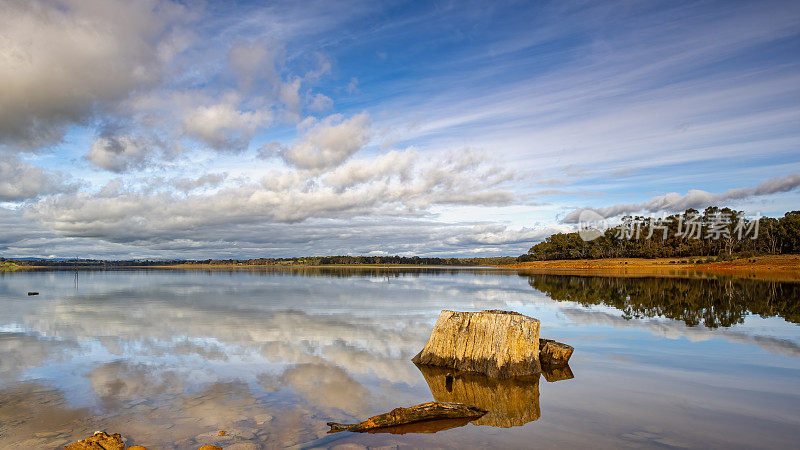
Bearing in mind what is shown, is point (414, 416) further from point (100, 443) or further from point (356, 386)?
point (100, 443)

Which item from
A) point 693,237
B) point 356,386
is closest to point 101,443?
point 356,386

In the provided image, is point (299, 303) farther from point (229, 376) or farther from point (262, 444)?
point (262, 444)

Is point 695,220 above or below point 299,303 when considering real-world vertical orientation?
above

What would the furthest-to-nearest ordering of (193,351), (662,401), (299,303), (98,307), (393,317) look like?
(299,303) → (98,307) → (393,317) → (193,351) → (662,401)

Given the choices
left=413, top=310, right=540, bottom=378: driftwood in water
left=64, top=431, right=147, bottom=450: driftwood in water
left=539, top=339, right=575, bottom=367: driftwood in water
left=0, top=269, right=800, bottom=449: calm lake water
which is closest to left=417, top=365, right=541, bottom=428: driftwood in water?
left=0, top=269, right=800, bottom=449: calm lake water

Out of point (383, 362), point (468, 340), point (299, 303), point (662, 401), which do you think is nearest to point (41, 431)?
point (383, 362)

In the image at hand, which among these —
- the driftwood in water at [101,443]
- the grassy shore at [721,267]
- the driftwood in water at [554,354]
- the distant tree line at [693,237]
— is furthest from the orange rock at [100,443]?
the distant tree line at [693,237]

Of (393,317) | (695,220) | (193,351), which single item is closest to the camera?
(193,351)

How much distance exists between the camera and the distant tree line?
125188 millimetres

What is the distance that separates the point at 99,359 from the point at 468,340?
37.7 feet

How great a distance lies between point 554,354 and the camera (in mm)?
13922

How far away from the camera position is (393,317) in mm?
24719

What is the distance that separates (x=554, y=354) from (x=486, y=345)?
2403 mm

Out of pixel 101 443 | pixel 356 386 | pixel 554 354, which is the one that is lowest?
pixel 356 386
